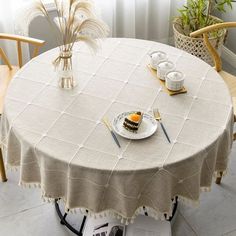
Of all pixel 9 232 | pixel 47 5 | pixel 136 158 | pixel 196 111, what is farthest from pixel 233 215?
pixel 47 5

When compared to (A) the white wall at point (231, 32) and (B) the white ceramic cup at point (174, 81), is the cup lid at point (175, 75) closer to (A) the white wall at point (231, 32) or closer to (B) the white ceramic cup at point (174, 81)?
(B) the white ceramic cup at point (174, 81)

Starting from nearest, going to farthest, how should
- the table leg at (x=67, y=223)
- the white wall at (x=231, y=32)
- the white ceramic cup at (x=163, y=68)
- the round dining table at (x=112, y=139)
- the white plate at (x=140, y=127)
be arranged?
the round dining table at (x=112, y=139) < the white plate at (x=140, y=127) < the white ceramic cup at (x=163, y=68) < the table leg at (x=67, y=223) < the white wall at (x=231, y=32)

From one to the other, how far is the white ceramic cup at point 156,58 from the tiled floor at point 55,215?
80 cm

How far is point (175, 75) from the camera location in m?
2.05

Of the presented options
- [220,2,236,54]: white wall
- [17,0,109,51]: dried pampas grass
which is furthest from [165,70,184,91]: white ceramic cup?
[220,2,236,54]: white wall

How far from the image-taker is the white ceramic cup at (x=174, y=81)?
2.01 meters

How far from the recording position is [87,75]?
2.14 metres

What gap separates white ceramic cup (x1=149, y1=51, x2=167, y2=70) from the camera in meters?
2.18

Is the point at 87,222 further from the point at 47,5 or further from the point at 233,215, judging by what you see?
the point at 47,5

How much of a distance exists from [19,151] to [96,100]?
16.0 inches

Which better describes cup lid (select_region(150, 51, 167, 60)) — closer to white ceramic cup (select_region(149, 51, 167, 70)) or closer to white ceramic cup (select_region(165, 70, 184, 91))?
white ceramic cup (select_region(149, 51, 167, 70))

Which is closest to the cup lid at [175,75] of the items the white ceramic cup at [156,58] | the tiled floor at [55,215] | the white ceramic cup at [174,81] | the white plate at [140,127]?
the white ceramic cup at [174,81]

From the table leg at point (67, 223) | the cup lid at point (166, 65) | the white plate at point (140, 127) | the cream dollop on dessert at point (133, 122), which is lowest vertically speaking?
the table leg at point (67, 223)

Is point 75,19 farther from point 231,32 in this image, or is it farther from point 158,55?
point 231,32
